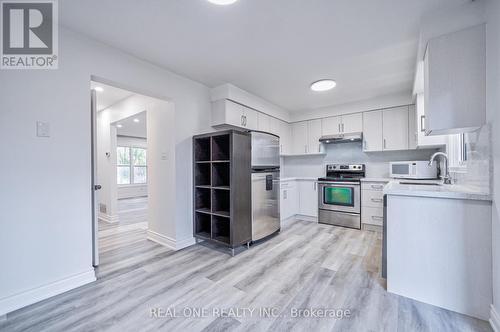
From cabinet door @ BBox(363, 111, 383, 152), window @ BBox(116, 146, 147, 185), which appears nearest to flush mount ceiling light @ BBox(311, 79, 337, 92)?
cabinet door @ BBox(363, 111, 383, 152)

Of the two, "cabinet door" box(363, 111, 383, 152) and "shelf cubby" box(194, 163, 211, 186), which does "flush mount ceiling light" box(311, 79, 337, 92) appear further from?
"shelf cubby" box(194, 163, 211, 186)

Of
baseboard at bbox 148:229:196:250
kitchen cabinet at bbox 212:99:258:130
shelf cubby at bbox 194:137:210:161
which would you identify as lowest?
baseboard at bbox 148:229:196:250

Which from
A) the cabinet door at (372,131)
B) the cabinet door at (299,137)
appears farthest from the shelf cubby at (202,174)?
the cabinet door at (372,131)

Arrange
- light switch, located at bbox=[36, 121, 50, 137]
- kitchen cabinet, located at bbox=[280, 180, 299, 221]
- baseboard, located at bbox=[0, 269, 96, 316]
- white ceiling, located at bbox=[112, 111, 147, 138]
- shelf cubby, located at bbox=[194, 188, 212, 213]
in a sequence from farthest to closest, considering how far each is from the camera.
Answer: white ceiling, located at bbox=[112, 111, 147, 138], kitchen cabinet, located at bbox=[280, 180, 299, 221], shelf cubby, located at bbox=[194, 188, 212, 213], light switch, located at bbox=[36, 121, 50, 137], baseboard, located at bbox=[0, 269, 96, 316]


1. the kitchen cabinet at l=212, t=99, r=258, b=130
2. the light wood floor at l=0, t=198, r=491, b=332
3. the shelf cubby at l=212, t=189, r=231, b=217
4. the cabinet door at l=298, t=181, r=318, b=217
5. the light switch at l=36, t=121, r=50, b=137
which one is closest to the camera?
the light wood floor at l=0, t=198, r=491, b=332

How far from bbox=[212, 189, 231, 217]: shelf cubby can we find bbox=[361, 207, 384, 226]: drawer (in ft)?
7.84

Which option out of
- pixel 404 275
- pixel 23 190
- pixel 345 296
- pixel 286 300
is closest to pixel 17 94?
pixel 23 190

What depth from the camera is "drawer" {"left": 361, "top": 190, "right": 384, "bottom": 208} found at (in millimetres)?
3480

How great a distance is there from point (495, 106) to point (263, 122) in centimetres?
300

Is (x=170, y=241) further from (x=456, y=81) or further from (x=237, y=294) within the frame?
(x=456, y=81)

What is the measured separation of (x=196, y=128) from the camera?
10.2ft

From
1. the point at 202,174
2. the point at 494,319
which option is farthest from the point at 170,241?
the point at 494,319

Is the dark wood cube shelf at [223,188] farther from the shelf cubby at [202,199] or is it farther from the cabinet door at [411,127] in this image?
the cabinet door at [411,127]

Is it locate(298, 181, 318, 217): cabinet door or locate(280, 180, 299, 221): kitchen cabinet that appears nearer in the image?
locate(280, 180, 299, 221): kitchen cabinet
